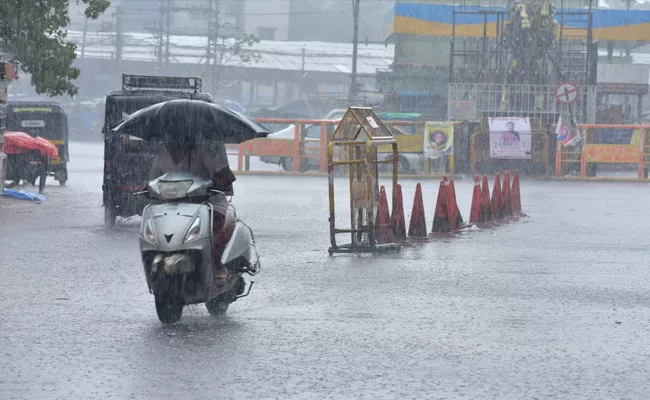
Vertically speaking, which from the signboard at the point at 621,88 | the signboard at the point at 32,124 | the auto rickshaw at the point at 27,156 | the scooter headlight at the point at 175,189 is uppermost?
the signboard at the point at 621,88

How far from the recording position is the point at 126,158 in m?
18.6

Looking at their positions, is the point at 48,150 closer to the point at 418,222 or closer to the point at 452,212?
the point at 452,212

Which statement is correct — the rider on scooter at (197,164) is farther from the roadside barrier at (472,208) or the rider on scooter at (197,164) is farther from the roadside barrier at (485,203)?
the roadside barrier at (485,203)

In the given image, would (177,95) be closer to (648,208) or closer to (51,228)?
(51,228)

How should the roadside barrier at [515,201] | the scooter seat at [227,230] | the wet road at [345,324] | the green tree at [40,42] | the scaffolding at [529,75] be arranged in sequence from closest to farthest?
1. the wet road at [345,324]
2. the scooter seat at [227,230]
3. the roadside barrier at [515,201]
4. the green tree at [40,42]
5. the scaffolding at [529,75]

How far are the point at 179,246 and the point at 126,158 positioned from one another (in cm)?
986

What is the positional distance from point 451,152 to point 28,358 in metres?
29.0

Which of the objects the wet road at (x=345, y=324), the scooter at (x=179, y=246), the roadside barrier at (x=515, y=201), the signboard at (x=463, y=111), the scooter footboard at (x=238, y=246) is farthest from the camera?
the signboard at (x=463, y=111)

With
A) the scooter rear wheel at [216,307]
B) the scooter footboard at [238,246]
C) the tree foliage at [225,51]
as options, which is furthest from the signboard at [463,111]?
the tree foliage at [225,51]

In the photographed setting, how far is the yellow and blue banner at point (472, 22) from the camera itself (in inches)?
2089

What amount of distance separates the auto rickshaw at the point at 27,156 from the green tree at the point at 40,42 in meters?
1.05

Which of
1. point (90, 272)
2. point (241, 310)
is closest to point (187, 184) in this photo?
point (241, 310)

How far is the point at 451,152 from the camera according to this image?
36156 millimetres

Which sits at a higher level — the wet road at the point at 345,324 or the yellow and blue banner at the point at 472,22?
the yellow and blue banner at the point at 472,22
